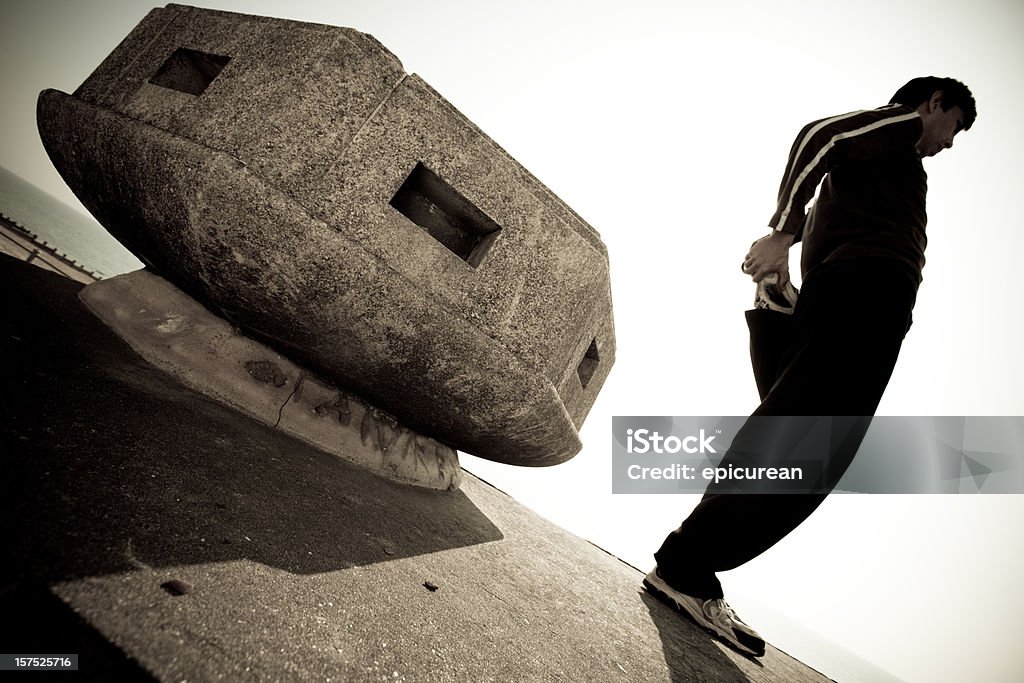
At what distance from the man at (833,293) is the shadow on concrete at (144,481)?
4.43ft

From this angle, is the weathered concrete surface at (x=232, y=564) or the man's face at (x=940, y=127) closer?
the weathered concrete surface at (x=232, y=564)

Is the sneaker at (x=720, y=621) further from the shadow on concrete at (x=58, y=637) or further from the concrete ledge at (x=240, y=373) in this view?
the shadow on concrete at (x=58, y=637)

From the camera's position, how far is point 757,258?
2527 millimetres

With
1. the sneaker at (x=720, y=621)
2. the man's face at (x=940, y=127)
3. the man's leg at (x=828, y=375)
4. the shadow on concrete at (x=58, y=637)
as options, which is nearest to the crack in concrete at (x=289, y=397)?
the shadow on concrete at (x=58, y=637)

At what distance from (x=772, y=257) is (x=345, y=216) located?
2.40 metres

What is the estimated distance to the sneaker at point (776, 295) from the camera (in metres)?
2.50

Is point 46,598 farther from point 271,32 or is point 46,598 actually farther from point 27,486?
point 271,32

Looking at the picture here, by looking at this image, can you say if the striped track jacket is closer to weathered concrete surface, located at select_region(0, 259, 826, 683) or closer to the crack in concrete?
weathered concrete surface, located at select_region(0, 259, 826, 683)

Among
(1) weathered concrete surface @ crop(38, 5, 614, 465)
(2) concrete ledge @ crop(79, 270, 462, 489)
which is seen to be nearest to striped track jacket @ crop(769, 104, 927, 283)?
(1) weathered concrete surface @ crop(38, 5, 614, 465)

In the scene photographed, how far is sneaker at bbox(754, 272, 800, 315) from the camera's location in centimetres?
250

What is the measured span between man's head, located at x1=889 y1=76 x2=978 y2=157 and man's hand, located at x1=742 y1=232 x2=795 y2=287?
99 centimetres

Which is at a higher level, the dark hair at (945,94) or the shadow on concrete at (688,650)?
the dark hair at (945,94)

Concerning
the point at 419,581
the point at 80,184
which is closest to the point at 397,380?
the point at 419,581

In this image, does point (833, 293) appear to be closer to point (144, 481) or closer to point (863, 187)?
point (863, 187)
